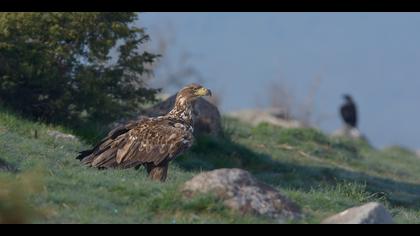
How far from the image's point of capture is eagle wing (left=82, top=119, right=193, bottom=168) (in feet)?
50.8

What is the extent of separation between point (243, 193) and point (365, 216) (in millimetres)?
1304

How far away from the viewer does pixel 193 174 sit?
16.9 meters

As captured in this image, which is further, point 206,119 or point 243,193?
point 206,119

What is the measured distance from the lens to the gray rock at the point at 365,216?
11.4m

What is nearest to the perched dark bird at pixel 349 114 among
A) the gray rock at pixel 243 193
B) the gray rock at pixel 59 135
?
the gray rock at pixel 59 135

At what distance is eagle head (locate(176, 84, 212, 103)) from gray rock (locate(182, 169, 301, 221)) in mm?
4356

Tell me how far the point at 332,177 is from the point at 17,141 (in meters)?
6.89

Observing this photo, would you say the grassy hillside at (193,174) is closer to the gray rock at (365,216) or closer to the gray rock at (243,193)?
the gray rock at (243,193)

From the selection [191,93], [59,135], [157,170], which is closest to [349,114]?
[59,135]

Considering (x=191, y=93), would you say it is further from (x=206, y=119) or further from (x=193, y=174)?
(x=206, y=119)

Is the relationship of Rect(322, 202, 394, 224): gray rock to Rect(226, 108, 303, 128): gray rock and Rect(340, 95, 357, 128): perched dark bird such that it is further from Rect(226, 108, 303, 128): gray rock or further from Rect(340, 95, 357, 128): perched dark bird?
Rect(340, 95, 357, 128): perched dark bird

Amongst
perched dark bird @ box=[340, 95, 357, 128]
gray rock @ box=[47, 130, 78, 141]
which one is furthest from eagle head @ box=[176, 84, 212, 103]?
perched dark bird @ box=[340, 95, 357, 128]

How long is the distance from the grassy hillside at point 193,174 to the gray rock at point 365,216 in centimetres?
52
